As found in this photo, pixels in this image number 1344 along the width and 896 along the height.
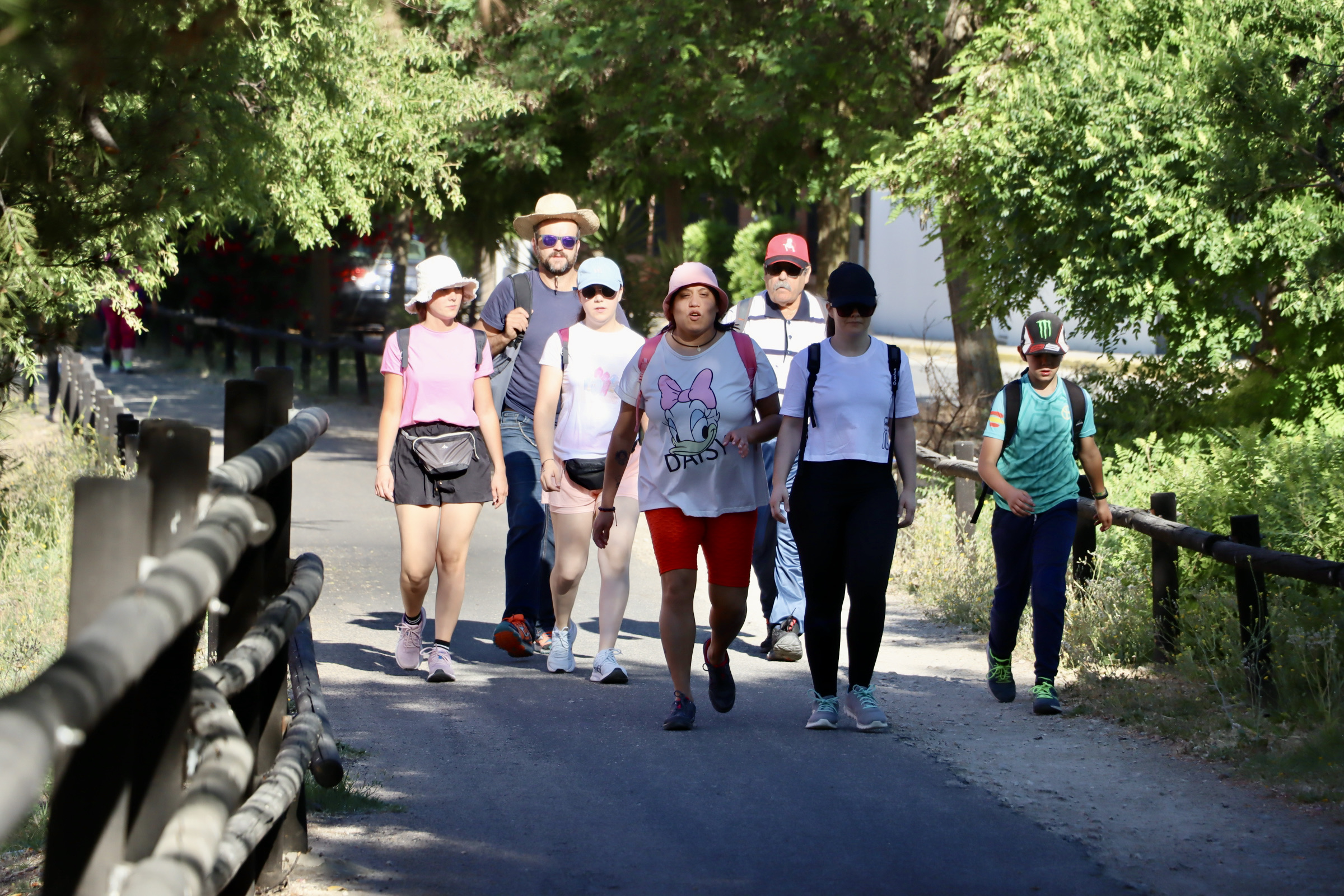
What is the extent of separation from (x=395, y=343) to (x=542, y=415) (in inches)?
30.8

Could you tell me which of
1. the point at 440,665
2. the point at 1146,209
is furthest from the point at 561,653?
the point at 1146,209

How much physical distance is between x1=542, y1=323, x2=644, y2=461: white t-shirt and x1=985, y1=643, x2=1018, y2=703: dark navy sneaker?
83.5 inches

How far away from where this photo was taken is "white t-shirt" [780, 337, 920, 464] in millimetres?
6168

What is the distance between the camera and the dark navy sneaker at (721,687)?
6438mm

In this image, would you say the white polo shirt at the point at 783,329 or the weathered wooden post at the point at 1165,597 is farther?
the white polo shirt at the point at 783,329

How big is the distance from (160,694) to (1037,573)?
16.3 feet

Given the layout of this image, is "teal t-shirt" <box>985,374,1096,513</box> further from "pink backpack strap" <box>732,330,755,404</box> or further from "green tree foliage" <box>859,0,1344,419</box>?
"green tree foliage" <box>859,0,1344,419</box>

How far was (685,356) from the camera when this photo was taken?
6258 mm

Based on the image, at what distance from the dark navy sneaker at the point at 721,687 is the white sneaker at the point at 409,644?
5.50 feet

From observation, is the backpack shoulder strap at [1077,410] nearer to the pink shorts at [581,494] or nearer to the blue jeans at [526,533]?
the pink shorts at [581,494]

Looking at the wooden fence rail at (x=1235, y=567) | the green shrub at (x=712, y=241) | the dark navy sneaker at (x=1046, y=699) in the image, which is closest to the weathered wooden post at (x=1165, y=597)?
the wooden fence rail at (x=1235, y=567)

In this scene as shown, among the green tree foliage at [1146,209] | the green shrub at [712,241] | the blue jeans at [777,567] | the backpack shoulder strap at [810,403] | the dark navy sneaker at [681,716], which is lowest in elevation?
the dark navy sneaker at [681,716]

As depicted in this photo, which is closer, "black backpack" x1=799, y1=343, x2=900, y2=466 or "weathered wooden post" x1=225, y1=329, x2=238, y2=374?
"black backpack" x1=799, y1=343, x2=900, y2=466

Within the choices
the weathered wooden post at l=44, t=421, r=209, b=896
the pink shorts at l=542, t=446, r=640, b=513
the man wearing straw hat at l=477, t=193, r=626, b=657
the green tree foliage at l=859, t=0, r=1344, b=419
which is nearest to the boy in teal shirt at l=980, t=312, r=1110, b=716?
the pink shorts at l=542, t=446, r=640, b=513
